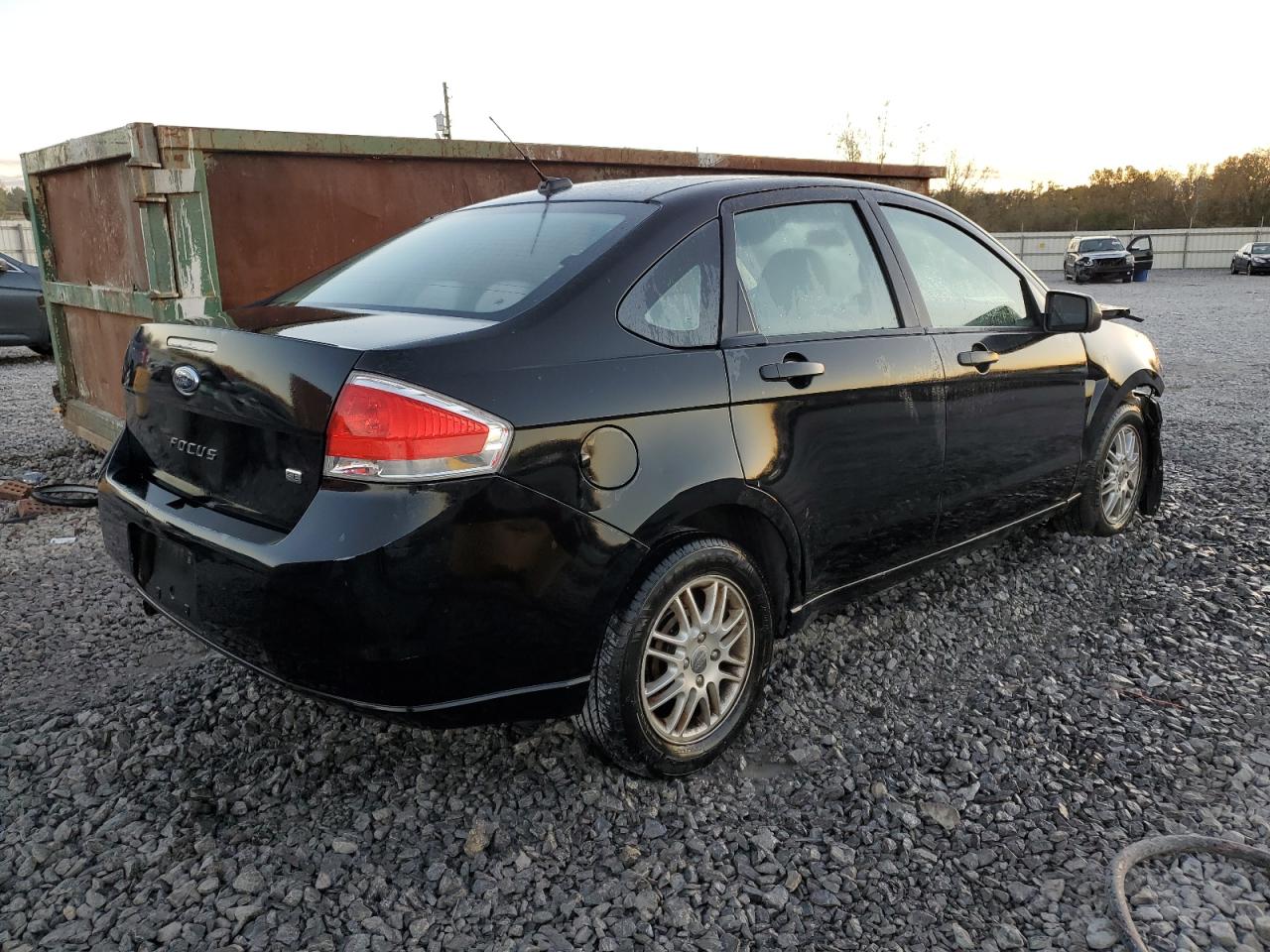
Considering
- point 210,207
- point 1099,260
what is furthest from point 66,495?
point 1099,260

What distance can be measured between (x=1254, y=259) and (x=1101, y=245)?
661 cm

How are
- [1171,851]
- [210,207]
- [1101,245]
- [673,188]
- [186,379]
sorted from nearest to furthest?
[1171,851] < [186,379] < [673,188] < [210,207] < [1101,245]

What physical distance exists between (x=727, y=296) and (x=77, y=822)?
7.41 ft

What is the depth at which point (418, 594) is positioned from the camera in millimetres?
2201

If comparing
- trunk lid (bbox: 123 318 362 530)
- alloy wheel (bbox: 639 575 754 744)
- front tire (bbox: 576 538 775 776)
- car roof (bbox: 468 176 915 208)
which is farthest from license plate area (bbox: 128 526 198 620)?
car roof (bbox: 468 176 915 208)

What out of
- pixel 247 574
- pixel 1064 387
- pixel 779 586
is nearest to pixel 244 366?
pixel 247 574

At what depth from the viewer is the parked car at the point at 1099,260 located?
32.5 metres

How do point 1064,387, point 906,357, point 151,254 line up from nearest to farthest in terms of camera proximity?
point 906,357
point 1064,387
point 151,254

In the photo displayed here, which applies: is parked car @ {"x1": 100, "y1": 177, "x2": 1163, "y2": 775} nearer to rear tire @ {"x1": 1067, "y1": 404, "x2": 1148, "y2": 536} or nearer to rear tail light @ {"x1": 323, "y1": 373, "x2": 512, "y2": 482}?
rear tail light @ {"x1": 323, "y1": 373, "x2": 512, "y2": 482}

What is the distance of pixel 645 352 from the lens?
2.57 meters

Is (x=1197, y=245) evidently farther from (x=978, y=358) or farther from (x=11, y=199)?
(x=11, y=199)

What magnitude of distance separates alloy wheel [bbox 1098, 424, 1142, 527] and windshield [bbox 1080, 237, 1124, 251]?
104 feet

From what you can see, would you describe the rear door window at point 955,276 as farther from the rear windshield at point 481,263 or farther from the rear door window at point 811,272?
the rear windshield at point 481,263

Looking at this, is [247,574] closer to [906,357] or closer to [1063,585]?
[906,357]
